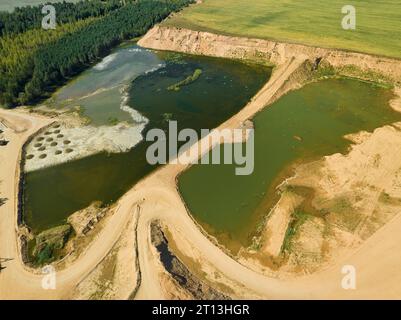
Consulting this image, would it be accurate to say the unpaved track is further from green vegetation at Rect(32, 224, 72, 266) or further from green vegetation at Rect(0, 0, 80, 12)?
green vegetation at Rect(0, 0, 80, 12)

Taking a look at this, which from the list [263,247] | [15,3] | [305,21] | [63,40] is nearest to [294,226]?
[263,247]

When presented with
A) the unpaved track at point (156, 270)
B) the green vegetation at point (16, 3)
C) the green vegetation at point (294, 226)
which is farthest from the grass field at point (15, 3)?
the green vegetation at point (294, 226)

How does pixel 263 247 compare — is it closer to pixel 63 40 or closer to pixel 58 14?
pixel 63 40

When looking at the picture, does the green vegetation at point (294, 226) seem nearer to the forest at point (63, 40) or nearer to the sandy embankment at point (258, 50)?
the sandy embankment at point (258, 50)

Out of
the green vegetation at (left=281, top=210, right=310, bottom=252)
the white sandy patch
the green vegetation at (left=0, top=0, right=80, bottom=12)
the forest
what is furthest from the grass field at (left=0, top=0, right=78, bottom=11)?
the green vegetation at (left=281, top=210, right=310, bottom=252)

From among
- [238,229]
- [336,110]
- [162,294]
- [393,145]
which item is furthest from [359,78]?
[162,294]

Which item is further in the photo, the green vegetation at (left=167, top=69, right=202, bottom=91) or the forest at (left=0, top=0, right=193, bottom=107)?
the forest at (left=0, top=0, right=193, bottom=107)

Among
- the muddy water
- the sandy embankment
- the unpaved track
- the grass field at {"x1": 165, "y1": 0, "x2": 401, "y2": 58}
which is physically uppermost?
the grass field at {"x1": 165, "y1": 0, "x2": 401, "y2": 58}
